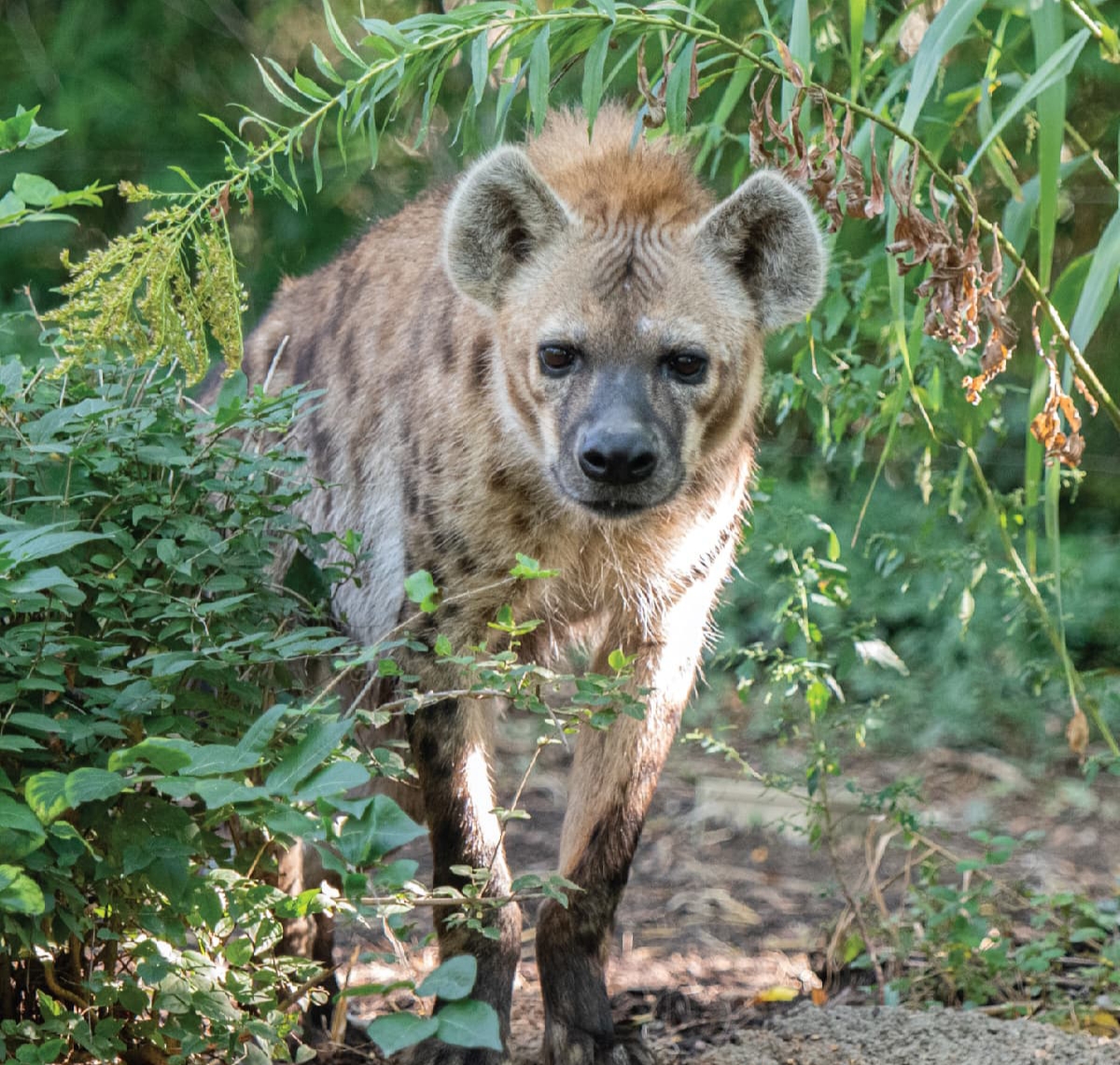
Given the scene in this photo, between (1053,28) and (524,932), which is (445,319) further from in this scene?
(524,932)

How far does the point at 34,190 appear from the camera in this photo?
2.14 meters

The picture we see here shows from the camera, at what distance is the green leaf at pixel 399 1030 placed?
64.7 inches

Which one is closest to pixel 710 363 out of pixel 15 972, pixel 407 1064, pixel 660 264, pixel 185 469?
pixel 660 264

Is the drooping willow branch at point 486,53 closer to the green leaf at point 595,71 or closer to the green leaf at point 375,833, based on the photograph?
the green leaf at point 595,71

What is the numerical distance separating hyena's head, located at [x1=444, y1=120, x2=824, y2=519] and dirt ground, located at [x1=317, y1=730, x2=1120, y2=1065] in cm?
101

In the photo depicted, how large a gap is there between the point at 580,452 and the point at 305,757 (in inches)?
46.5

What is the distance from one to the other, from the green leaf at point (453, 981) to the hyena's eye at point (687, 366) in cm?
145

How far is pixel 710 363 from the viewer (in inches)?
117

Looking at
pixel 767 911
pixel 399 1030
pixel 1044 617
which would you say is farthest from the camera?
pixel 767 911

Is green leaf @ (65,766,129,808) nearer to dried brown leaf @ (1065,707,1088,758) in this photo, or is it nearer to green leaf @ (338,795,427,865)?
green leaf @ (338,795,427,865)

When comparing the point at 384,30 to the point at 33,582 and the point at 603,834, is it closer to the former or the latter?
the point at 33,582

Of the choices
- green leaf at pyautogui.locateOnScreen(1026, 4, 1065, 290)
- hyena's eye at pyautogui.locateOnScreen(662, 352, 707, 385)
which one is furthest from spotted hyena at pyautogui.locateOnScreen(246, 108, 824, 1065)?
green leaf at pyautogui.locateOnScreen(1026, 4, 1065, 290)

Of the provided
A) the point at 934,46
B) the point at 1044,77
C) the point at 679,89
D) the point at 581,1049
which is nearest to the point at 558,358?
the point at 679,89

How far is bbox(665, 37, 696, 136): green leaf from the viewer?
2410 millimetres
